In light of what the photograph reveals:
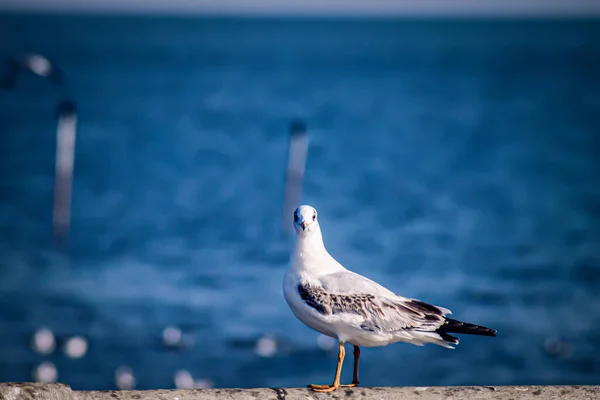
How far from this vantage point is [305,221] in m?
5.86

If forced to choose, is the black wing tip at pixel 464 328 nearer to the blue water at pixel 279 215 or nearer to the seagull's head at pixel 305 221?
the seagull's head at pixel 305 221

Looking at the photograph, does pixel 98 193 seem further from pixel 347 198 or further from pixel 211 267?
pixel 211 267

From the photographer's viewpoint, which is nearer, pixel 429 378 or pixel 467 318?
pixel 429 378

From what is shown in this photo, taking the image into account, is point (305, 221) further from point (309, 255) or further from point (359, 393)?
point (359, 393)

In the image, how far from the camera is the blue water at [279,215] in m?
18.0

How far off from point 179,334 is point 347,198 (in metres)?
20.9

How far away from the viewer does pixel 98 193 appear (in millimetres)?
42250

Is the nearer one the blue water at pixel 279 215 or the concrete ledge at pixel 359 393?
the concrete ledge at pixel 359 393

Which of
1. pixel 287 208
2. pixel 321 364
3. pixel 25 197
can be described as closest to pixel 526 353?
pixel 321 364

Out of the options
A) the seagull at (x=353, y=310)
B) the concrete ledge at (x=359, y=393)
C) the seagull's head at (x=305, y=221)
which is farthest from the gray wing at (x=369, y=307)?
the concrete ledge at (x=359, y=393)

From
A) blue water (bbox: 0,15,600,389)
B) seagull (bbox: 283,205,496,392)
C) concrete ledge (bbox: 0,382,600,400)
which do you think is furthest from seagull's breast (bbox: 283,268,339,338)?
blue water (bbox: 0,15,600,389)

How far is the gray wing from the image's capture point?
5539mm

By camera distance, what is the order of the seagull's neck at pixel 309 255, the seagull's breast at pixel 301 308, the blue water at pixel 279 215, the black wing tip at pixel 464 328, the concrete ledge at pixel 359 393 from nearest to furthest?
the concrete ledge at pixel 359 393 < the black wing tip at pixel 464 328 < the seagull's breast at pixel 301 308 < the seagull's neck at pixel 309 255 < the blue water at pixel 279 215

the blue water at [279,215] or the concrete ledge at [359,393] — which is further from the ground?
the blue water at [279,215]
